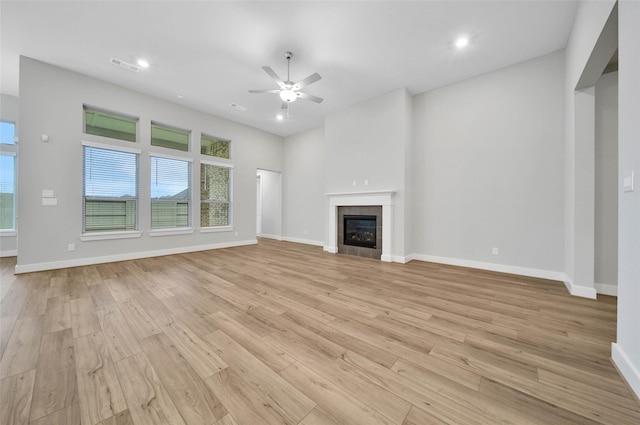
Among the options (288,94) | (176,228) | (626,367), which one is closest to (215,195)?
(176,228)

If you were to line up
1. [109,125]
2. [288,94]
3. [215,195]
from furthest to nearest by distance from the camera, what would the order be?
[215,195] < [109,125] < [288,94]

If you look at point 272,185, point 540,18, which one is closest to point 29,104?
point 272,185

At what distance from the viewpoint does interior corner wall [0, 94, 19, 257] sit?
15.4 feet

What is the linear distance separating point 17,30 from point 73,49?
0.50 metres

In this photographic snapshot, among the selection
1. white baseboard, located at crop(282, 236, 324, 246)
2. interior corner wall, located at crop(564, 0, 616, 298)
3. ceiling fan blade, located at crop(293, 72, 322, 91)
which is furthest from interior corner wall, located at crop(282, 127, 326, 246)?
interior corner wall, located at crop(564, 0, 616, 298)

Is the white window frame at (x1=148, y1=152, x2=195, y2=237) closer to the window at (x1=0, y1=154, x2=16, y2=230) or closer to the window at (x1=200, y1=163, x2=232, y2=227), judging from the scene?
the window at (x1=200, y1=163, x2=232, y2=227)

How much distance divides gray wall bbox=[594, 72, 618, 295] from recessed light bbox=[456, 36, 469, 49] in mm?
1684

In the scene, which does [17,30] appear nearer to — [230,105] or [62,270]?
[230,105]

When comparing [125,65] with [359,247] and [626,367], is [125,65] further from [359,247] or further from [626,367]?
[626,367]

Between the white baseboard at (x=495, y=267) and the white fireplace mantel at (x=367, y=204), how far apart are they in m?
0.62

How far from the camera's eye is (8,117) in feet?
15.5

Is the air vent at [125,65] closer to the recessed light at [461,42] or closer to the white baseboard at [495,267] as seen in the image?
the recessed light at [461,42]

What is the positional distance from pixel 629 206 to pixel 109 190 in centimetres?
669

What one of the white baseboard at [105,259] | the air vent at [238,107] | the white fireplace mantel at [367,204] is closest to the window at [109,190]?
the white baseboard at [105,259]
